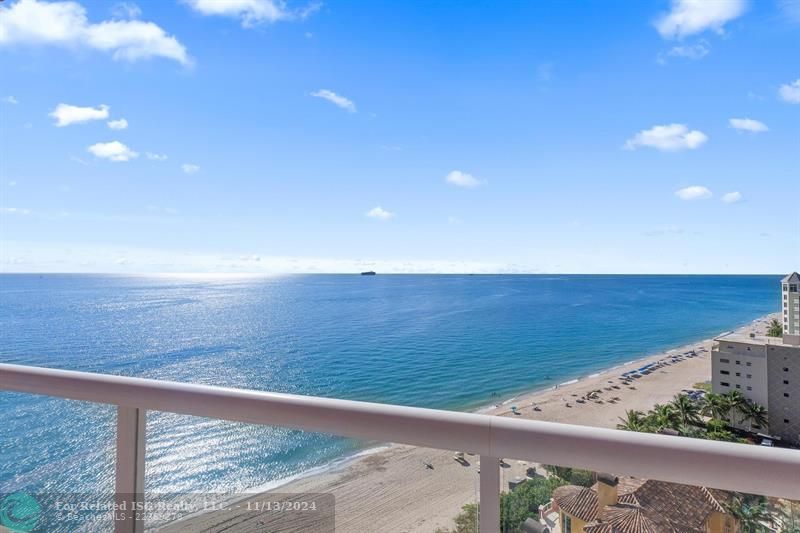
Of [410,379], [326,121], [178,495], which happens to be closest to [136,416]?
[178,495]

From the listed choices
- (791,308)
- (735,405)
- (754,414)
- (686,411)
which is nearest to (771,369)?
(735,405)

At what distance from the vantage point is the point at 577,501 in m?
0.66

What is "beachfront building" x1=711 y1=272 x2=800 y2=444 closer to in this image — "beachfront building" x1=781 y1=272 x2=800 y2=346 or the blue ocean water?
"beachfront building" x1=781 y1=272 x2=800 y2=346

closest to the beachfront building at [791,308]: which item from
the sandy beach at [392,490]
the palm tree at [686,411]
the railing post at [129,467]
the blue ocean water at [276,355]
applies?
the palm tree at [686,411]

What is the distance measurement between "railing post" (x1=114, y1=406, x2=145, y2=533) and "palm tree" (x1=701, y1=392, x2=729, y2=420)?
1484 cm

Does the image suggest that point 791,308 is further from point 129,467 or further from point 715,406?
point 129,467

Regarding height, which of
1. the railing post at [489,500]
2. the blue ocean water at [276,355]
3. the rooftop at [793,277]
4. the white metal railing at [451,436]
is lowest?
the blue ocean water at [276,355]

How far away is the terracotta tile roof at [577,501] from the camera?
644 millimetres

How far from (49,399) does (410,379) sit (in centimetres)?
1837

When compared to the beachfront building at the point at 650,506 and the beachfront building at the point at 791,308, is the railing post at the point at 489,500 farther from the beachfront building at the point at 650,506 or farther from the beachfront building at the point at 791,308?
the beachfront building at the point at 791,308

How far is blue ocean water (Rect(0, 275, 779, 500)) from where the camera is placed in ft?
2.96

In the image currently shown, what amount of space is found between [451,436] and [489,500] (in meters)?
0.14

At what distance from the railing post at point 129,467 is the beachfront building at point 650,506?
87 centimetres

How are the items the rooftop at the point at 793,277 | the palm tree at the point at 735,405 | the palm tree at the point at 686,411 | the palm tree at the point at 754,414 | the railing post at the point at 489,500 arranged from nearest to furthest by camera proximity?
the railing post at the point at 489,500 → the rooftop at the point at 793,277 → the palm tree at the point at 754,414 → the palm tree at the point at 735,405 → the palm tree at the point at 686,411
